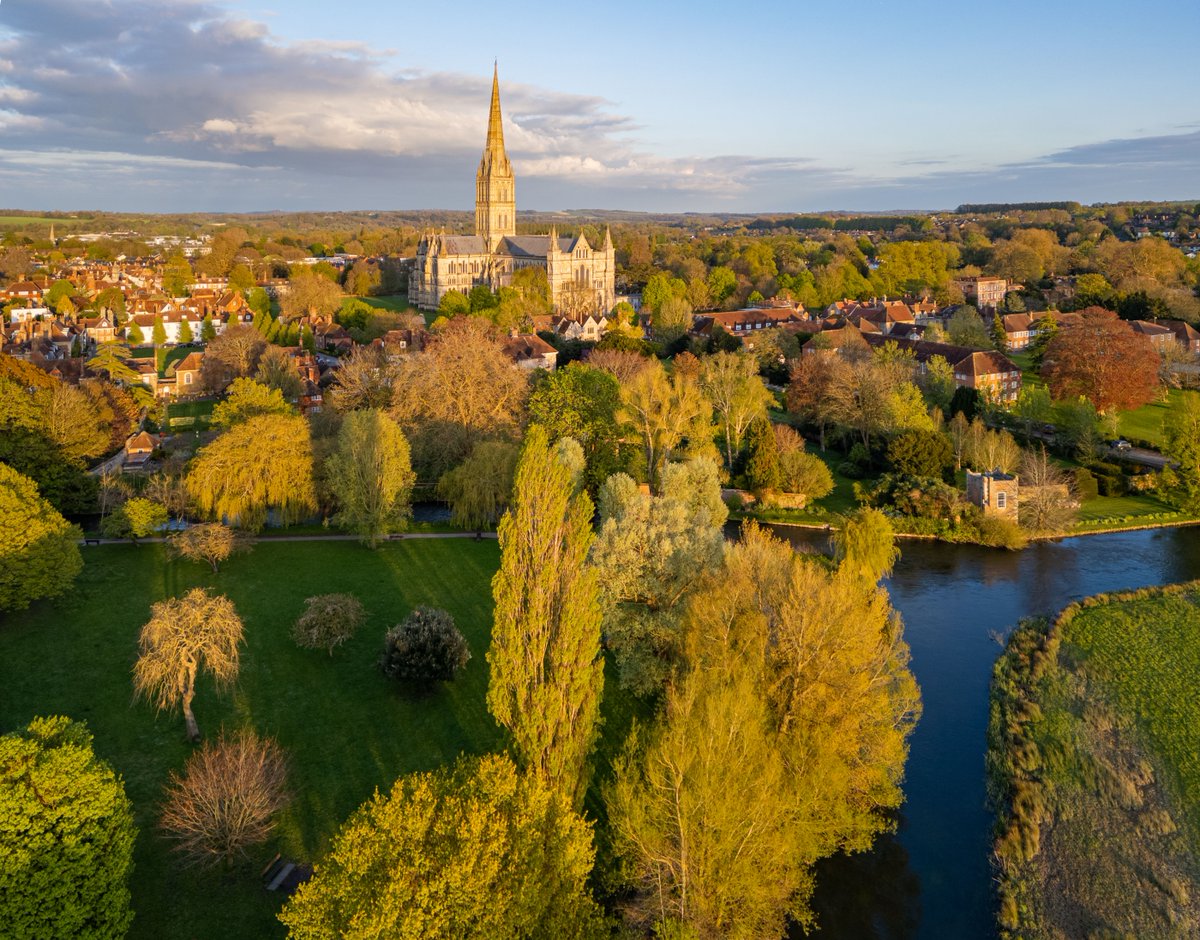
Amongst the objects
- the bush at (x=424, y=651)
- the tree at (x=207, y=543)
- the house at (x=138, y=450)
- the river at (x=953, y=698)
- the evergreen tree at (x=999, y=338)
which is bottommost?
the river at (x=953, y=698)

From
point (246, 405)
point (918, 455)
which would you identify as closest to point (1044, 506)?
point (918, 455)

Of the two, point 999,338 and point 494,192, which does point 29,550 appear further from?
point 494,192

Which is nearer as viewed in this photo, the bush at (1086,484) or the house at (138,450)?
the bush at (1086,484)

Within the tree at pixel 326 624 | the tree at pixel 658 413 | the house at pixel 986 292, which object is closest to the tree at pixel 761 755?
the tree at pixel 326 624

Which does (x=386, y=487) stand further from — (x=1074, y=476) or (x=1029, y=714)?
(x=1074, y=476)

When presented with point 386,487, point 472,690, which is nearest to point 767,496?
point 386,487

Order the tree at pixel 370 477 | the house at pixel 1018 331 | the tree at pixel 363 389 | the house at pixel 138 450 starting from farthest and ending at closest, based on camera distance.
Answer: the house at pixel 1018 331 < the tree at pixel 363 389 < the house at pixel 138 450 < the tree at pixel 370 477

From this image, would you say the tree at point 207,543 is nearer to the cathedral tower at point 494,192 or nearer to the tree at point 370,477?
the tree at point 370,477
